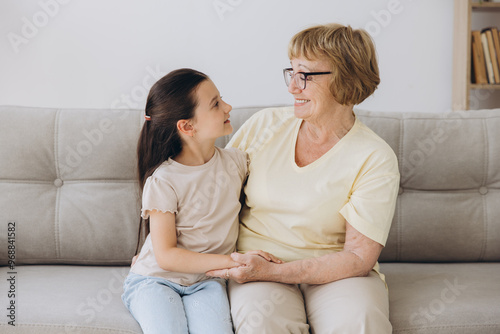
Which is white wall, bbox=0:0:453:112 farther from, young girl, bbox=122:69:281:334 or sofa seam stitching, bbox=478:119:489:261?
young girl, bbox=122:69:281:334

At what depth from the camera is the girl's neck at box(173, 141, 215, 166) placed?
1623mm

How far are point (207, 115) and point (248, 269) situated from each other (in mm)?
449

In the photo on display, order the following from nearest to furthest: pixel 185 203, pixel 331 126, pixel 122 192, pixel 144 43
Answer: pixel 185 203
pixel 331 126
pixel 122 192
pixel 144 43

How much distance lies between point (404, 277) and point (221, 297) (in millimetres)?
662

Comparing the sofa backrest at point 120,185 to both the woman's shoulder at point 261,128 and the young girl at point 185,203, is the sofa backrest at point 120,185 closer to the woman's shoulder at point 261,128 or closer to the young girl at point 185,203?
the woman's shoulder at point 261,128

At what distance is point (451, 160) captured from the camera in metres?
1.93

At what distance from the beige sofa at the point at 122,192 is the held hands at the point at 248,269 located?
0.49 meters

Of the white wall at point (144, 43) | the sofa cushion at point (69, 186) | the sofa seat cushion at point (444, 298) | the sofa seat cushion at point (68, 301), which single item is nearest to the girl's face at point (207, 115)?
the sofa cushion at point (69, 186)

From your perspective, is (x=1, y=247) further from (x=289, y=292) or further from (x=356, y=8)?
(x=356, y=8)

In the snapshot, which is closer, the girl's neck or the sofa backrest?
the girl's neck

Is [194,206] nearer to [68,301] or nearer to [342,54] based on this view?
[68,301]

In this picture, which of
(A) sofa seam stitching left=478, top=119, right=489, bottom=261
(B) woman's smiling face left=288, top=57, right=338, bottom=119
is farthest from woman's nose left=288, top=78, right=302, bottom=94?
(A) sofa seam stitching left=478, top=119, right=489, bottom=261

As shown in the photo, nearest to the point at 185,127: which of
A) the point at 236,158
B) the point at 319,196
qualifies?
the point at 236,158

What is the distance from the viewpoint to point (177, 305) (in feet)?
4.77
